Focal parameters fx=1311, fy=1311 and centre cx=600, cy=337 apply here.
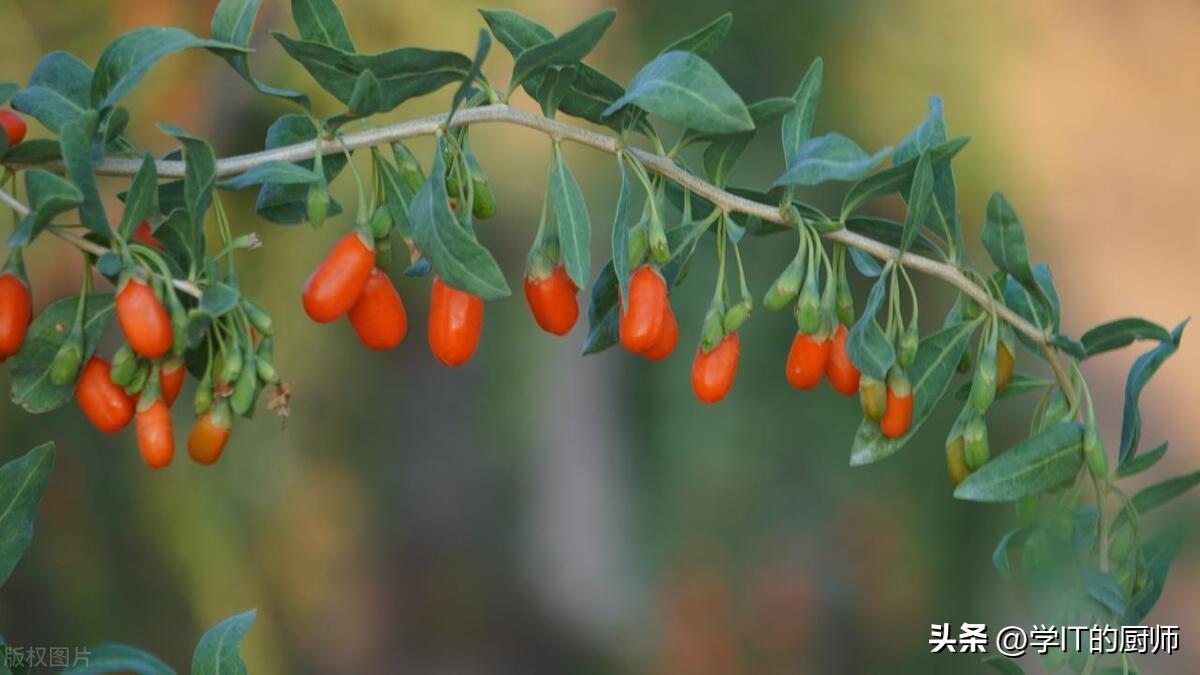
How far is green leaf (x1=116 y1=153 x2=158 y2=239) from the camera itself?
2.54 feet

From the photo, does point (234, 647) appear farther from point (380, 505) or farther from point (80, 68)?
point (380, 505)

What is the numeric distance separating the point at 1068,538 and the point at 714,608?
2.12 m

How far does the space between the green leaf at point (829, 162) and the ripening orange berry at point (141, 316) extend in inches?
15.4

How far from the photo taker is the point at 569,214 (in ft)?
2.80

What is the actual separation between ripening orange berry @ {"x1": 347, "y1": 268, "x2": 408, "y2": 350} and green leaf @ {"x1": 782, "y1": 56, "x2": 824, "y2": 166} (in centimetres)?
29

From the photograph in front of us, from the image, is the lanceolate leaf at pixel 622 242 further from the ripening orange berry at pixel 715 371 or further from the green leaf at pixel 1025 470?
the green leaf at pixel 1025 470

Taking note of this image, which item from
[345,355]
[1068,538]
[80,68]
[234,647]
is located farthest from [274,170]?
[345,355]

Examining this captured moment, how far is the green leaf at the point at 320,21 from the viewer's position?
869 millimetres

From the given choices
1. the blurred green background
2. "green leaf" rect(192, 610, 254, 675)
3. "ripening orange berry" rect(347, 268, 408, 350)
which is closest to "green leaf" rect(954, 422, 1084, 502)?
"ripening orange berry" rect(347, 268, 408, 350)

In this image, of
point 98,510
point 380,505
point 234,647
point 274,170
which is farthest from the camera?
point 380,505

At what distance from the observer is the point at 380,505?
304 cm

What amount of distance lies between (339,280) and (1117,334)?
0.56 metres

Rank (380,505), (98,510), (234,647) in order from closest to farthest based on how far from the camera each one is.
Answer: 1. (234,647)
2. (98,510)
3. (380,505)

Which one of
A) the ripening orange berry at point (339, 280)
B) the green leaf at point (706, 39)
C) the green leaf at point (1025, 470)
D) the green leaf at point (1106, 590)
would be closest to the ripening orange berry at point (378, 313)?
the ripening orange berry at point (339, 280)
